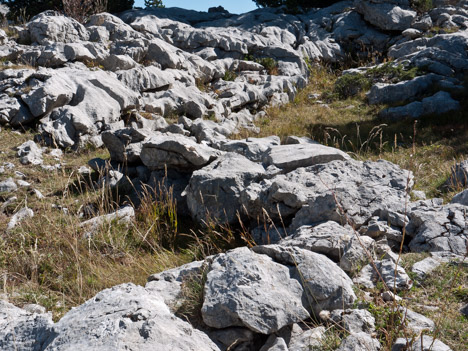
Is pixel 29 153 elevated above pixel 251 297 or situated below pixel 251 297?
below

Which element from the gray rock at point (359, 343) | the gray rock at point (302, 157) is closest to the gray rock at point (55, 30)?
the gray rock at point (302, 157)

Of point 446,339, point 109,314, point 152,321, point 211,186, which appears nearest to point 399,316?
point 446,339

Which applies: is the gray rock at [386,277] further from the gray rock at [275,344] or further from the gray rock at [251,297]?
the gray rock at [275,344]

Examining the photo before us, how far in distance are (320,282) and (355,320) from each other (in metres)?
0.42

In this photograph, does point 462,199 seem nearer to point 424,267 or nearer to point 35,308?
point 424,267

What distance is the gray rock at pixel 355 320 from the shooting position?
3.23 m

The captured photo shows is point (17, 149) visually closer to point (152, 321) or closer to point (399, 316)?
point (152, 321)

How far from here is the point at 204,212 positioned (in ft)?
20.8

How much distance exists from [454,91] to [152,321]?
14.3m

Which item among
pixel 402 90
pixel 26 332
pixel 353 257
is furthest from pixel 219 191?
pixel 402 90

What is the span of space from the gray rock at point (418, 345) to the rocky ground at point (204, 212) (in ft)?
0.05

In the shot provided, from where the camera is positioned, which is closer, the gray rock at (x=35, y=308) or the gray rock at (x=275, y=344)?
the gray rock at (x=275, y=344)

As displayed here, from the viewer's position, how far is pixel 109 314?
112 inches

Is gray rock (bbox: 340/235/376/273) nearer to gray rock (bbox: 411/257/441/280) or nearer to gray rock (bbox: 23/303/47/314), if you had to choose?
gray rock (bbox: 411/257/441/280)
